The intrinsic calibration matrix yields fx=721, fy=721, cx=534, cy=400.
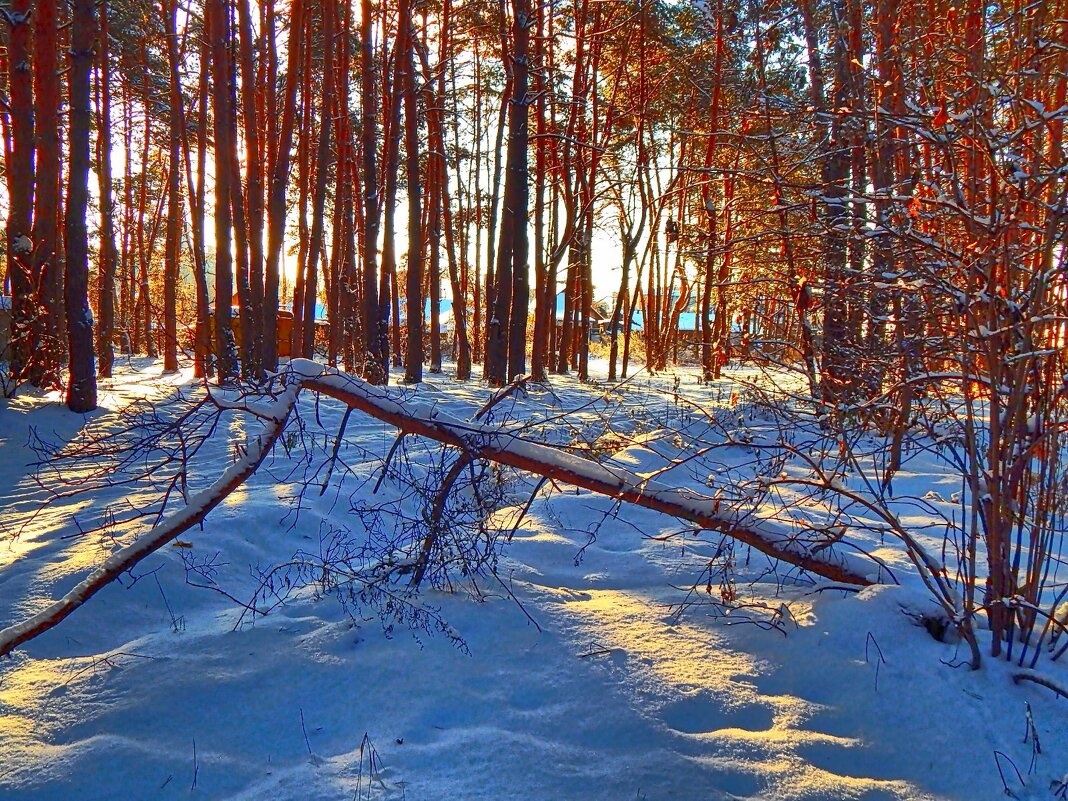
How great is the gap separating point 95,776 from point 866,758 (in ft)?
8.17

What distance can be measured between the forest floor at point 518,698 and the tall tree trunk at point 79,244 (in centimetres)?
510

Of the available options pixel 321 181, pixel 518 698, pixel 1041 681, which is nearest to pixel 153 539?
pixel 518 698

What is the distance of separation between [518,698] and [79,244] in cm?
796

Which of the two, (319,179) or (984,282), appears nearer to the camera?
(984,282)

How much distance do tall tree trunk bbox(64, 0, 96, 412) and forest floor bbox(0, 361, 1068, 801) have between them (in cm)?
510

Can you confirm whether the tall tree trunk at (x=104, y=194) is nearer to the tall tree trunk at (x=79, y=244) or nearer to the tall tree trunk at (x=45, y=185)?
the tall tree trunk at (x=45, y=185)

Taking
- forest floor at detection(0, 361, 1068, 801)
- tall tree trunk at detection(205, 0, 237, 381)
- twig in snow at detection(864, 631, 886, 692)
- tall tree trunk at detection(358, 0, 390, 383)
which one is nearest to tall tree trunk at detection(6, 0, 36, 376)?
tall tree trunk at detection(205, 0, 237, 381)

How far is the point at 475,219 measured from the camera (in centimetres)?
2277

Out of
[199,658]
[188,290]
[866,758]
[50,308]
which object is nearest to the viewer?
[866,758]

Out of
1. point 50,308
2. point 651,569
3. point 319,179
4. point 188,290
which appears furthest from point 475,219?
point 651,569

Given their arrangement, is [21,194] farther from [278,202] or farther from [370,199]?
[370,199]

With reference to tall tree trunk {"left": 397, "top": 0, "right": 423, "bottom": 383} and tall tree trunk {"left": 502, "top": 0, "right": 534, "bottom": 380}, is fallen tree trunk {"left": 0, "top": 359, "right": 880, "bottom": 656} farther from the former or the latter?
tall tree trunk {"left": 397, "top": 0, "right": 423, "bottom": 383}

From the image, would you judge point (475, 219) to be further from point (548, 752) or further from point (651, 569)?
point (548, 752)

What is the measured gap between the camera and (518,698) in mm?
2689
